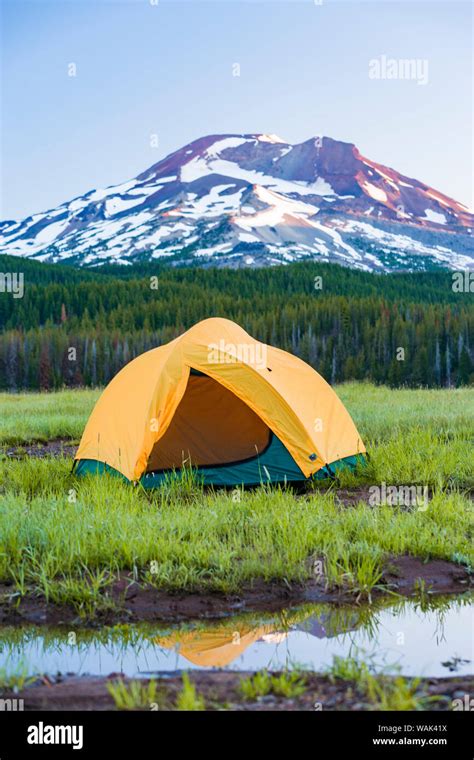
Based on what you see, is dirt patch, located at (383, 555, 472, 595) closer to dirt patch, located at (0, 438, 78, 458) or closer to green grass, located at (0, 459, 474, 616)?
green grass, located at (0, 459, 474, 616)

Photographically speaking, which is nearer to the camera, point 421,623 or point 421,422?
point 421,623

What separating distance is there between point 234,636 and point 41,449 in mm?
10518

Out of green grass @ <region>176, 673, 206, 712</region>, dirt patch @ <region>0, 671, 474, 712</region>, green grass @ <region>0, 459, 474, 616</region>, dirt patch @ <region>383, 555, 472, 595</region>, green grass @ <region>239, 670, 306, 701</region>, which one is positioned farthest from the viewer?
dirt patch @ <region>383, 555, 472, 595</region>

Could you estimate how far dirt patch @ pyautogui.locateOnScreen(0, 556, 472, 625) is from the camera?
Answer: 5.92m

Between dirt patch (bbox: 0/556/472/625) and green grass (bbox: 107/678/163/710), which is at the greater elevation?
green grass (bbox: 107/678/163/710)

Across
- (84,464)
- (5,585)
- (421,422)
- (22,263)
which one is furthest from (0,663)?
(22,263)

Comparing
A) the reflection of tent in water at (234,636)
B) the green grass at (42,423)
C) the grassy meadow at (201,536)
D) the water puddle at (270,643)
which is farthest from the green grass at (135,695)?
the green grass at (42,423)

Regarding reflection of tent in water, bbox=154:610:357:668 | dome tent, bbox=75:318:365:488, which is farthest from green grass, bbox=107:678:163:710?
dome tent, bbox=75:318:365:488

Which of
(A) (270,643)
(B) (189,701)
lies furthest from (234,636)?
(B) (189,701)

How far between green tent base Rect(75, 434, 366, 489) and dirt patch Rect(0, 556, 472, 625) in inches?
154

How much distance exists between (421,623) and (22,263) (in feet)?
573

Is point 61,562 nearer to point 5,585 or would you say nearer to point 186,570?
point 5,585

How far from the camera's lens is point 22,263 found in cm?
17100

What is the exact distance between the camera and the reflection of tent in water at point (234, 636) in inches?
202
